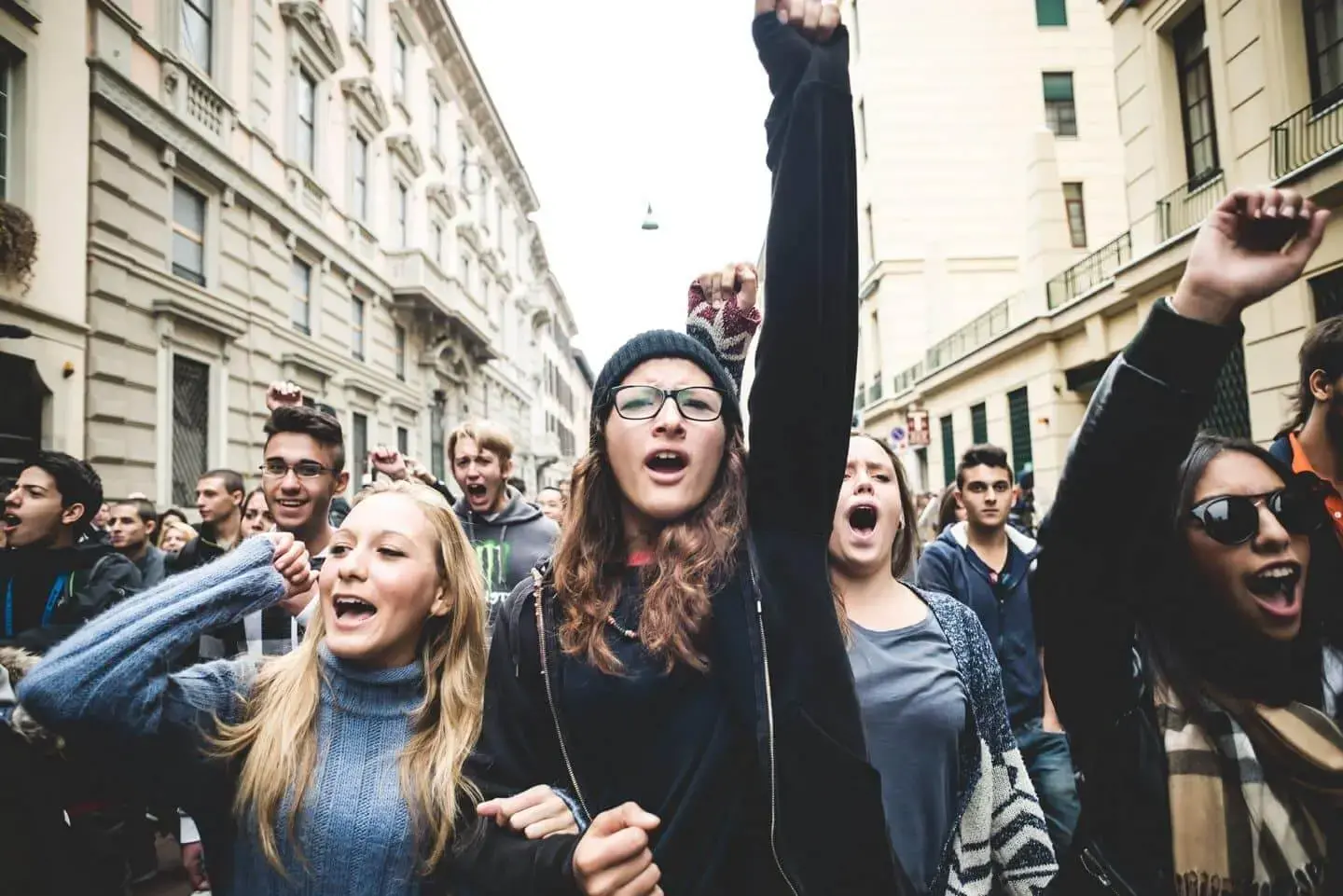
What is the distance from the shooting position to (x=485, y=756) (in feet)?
5.08

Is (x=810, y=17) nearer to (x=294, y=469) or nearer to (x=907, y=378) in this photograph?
(x=294, y=469)

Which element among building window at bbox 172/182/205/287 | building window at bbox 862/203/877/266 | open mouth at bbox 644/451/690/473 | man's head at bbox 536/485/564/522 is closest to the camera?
open mouth at bbox 644/451/690/473

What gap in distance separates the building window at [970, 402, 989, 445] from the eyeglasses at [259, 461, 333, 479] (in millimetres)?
17975

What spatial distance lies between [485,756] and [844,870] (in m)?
0.71

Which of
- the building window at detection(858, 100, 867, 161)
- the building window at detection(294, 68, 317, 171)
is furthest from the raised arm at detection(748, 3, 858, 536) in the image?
the building window at detection(858, 100, 867, 161)

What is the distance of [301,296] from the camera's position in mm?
15258

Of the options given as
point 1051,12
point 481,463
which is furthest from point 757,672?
point 1051,12

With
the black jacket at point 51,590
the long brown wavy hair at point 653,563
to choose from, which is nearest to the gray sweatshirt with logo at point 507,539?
the black jacket at point 51,590

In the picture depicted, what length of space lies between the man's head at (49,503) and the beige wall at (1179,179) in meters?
7.86

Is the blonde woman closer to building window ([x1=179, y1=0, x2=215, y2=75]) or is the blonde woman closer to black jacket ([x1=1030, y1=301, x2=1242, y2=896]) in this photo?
black jacket ([x1=1030, y1=301, x2=1242, y2=896])

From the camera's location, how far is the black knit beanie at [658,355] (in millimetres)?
1646

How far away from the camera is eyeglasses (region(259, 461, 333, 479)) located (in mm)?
3340

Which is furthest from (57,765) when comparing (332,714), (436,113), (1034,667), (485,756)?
(436,113)

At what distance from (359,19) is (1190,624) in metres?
21.7
